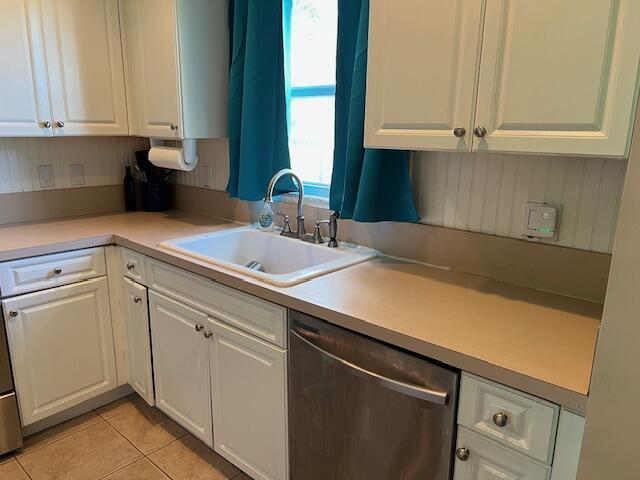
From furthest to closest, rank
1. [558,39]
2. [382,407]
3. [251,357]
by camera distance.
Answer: [251,357]
[382,407]
[558,39]

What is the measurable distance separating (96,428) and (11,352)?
0.54 meters

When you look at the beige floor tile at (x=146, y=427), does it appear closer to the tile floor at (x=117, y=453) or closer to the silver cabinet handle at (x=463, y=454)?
the tile floor at (x=117, y=453)

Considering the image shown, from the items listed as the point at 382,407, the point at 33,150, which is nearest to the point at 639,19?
the point at 382,407

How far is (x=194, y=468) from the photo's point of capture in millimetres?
1972

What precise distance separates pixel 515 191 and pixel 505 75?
45 centimetres

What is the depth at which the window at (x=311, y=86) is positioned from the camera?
2.10 metres

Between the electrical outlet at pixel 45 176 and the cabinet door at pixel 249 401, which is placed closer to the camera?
the cabinet door at pixel 249 401

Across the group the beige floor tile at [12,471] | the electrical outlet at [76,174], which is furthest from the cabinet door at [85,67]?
the beige floor tile at [12,471]

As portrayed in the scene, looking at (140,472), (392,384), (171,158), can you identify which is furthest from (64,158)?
(392,384)

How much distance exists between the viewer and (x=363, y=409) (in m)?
1.30

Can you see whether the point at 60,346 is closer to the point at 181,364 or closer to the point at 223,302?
the point at 181,364

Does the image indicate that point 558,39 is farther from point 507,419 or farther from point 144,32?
point 144,32

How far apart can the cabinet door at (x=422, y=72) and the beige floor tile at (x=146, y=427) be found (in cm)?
164

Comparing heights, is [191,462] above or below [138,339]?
below
